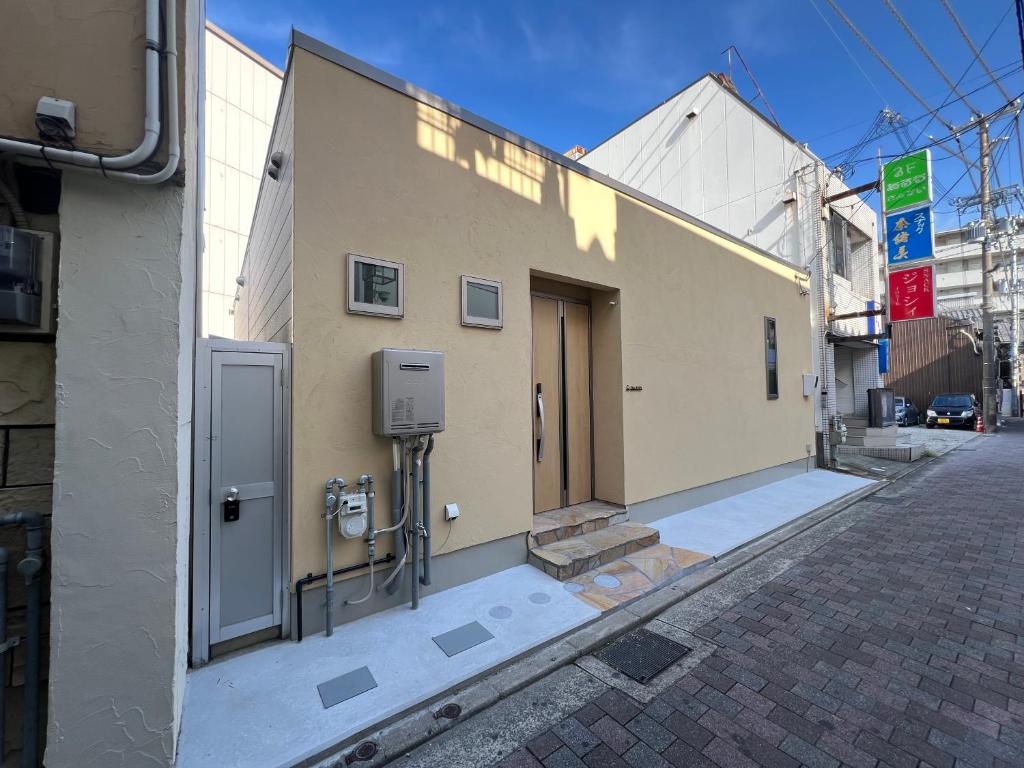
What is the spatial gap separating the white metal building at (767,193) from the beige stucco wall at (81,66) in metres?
9.76

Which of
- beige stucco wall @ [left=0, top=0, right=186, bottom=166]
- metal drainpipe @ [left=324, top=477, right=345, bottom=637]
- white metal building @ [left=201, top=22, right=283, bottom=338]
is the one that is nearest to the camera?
beige stucco wall @ [left=0, top=0, right=186, bottom=166]

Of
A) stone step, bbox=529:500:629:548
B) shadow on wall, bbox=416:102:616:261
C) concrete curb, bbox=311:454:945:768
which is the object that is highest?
shadow on wall, bbox=416:102:616:261

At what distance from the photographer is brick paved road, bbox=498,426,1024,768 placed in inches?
72.9

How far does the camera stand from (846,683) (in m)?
2.28

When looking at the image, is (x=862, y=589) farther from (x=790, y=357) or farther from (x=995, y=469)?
(x=995, y=469)

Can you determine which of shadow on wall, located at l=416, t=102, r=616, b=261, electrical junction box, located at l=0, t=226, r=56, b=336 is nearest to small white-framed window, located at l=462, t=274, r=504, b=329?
shadow on wall, located at l=416, t=102, r=616, b=261

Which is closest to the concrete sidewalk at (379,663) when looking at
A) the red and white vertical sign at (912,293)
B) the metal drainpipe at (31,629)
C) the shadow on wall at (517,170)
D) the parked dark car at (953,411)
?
the metal drainpipe at (31,629)

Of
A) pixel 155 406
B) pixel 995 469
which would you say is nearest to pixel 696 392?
pixel 155 406

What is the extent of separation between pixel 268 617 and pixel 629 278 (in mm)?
4488

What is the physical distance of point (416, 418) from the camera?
9.53 ft

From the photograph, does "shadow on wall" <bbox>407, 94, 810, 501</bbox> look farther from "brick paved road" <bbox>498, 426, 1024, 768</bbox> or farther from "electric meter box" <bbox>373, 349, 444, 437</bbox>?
"brick paved road" <bbox>498, 426, 1024, 768</bbox>

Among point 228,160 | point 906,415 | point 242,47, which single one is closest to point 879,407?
point 906,415

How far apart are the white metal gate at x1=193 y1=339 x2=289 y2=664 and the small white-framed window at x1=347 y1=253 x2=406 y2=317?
0.59 meters

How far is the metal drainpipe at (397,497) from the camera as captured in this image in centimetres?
296
